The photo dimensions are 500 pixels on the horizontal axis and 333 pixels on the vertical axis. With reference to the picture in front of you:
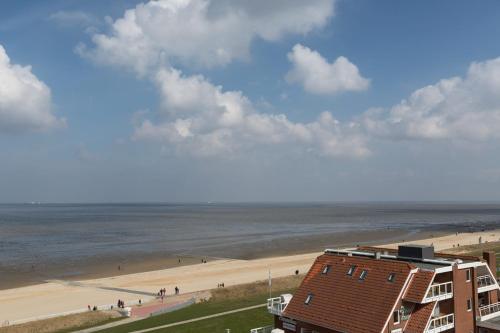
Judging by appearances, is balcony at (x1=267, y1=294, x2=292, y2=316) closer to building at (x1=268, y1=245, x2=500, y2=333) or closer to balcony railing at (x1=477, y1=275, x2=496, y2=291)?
building at (x1=268, y1=245, x2=500, y2=333)

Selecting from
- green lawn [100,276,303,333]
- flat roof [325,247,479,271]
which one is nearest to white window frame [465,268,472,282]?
flat roof [325,247,479,271]

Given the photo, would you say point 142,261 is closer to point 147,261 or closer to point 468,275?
point 147,261

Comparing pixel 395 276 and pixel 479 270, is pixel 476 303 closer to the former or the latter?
pixel 479 270

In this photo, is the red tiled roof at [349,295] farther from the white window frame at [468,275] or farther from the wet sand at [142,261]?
the wet sand at [142,261]

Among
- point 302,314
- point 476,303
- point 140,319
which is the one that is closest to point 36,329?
point 140,319

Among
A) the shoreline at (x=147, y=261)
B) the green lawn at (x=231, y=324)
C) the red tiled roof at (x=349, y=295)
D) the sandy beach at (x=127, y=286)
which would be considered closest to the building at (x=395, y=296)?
the red tiled roof at (x=349, y=295)
